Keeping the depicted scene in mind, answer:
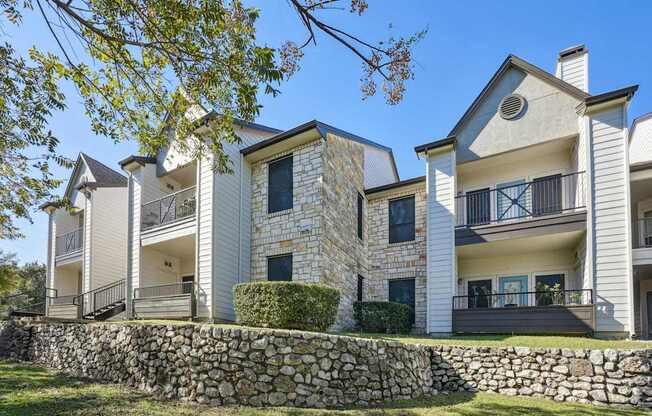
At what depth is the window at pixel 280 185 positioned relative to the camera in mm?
14725

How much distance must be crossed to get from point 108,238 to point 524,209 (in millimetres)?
18184

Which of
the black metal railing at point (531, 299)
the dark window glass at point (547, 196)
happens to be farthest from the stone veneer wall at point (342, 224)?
the dark window glass at point (547, 196)

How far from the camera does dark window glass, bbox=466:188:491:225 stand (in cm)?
1483

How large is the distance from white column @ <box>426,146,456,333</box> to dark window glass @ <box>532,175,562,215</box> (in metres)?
2.81

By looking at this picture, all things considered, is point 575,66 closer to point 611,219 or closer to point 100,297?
point 611,219

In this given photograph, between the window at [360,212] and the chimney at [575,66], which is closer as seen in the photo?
the chimney at [575,66]

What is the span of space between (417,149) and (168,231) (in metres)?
9.64

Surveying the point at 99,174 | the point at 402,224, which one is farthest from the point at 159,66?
the point at 99,174

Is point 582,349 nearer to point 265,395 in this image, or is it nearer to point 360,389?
point 360,389

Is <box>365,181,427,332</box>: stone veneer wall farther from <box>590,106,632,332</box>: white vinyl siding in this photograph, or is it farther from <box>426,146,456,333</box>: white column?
<box>590,106,632,332</box>: white vinyl siding

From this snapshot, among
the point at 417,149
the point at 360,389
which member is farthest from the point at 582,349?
the point at 417,149

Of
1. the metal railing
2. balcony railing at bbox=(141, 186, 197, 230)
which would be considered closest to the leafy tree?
balcony railing at bbox=(141, 186, 197, 230)

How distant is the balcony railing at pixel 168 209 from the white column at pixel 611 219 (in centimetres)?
1341

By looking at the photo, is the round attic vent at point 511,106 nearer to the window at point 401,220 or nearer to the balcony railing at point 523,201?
the balcony railing at point 523,201
